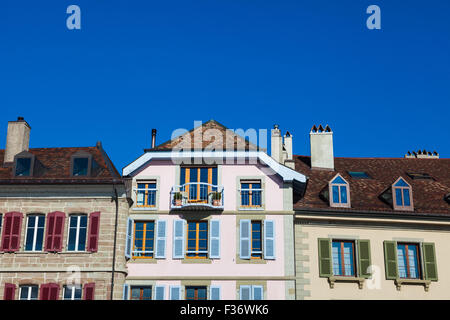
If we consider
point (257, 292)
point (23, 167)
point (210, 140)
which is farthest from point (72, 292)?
point (210, 140)

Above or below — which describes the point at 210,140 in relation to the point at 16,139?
below

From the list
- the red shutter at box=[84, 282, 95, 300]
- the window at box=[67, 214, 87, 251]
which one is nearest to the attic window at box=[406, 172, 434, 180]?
the window at box=[67, 214, 87, 251]

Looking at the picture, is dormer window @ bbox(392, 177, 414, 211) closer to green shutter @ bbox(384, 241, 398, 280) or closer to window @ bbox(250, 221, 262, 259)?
green shutter @ bbox(384, 241, 398, 280)

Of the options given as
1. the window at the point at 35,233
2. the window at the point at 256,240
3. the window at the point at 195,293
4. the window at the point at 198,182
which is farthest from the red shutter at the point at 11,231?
the window at the point at 256,240

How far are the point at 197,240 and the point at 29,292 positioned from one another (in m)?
7.55

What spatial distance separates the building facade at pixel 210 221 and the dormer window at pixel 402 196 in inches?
172

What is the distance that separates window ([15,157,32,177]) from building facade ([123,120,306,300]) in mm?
4557

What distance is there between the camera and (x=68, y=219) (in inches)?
1077

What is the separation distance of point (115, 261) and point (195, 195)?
15.6 ft

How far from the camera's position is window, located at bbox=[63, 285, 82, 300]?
26.0 m

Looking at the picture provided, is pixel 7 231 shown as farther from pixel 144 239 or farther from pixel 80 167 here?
pixel 144 239

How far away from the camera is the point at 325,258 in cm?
2744
